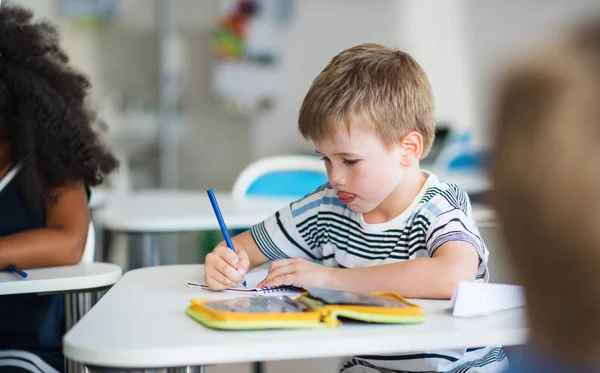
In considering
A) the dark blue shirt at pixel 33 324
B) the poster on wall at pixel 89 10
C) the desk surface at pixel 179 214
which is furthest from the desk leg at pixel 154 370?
the poster on wall at pixel 89 10

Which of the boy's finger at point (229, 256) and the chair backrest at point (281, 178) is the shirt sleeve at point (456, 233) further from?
the chair backrest at point (281, 178)

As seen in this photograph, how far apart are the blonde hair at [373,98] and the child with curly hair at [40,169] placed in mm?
494

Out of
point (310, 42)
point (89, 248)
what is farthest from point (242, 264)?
point (310, 42)

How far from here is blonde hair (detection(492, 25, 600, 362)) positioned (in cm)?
46

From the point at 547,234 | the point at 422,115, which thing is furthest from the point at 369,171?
the point at 547,234

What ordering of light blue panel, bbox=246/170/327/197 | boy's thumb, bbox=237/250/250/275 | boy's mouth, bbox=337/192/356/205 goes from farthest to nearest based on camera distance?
light blue panel, bbox=246/170/327/197, boy's mouth, bbox=337/192/356/205, boy's thumb, bbox=237/250/250/275

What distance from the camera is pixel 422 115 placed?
1.36 m

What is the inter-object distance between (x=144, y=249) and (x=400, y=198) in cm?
88

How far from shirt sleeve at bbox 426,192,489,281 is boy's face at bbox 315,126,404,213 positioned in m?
0.11

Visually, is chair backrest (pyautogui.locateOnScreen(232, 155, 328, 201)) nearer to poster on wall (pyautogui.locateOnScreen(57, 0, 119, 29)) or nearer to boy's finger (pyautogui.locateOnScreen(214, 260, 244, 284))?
boy's finger (pyautogui.locateOnScreen(214, 260, 244, 284))

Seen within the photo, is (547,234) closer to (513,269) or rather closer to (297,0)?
(513,269)

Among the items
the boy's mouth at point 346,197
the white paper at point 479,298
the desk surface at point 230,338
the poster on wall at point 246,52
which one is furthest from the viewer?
the poster on wall at point 246,52

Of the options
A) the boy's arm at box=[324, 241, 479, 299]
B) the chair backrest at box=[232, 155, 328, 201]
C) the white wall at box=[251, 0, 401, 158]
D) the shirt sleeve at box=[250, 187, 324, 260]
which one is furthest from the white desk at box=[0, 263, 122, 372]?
the white wall at box=[251, 0, 401, 158]

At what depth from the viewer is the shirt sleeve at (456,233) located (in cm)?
121
